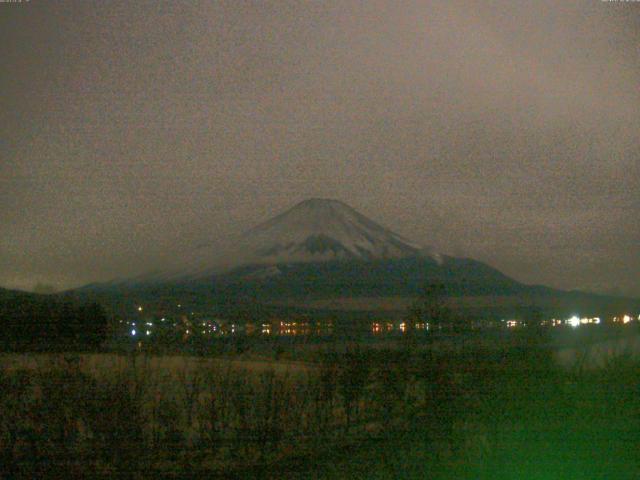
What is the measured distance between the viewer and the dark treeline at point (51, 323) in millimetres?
21500

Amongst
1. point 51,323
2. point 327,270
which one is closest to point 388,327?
point 51,323

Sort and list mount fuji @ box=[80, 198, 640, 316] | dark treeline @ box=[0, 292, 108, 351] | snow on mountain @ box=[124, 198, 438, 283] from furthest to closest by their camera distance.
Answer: snow on mountain @ box=[124, 198, 438, 283]
mount fuji @ box=[80, 198, 640, 316]
dark treeline @ box=[0, 292, 108, 351]

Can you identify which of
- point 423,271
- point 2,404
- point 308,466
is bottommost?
point 308,466

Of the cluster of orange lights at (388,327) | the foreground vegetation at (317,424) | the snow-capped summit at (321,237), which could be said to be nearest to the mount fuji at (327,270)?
the snow-capped summit at (321,237)

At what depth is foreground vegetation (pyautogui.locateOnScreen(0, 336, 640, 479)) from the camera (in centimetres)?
802

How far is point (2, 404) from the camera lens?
8.82 metres

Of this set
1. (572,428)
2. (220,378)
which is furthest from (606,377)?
(220,378)

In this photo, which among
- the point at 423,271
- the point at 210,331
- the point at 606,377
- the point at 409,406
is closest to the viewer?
the point at 606,377

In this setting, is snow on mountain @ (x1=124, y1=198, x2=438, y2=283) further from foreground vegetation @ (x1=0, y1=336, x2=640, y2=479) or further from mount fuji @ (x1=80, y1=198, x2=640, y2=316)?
foreground vegetation @ (x1=0, y1=336, x2=640, y2=479)

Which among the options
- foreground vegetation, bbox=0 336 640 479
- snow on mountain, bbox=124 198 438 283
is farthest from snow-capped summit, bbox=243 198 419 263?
foreground vegetation, bbox=0 336 640 479

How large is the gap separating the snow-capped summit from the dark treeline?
26784 millimetres

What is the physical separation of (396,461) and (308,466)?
118cm

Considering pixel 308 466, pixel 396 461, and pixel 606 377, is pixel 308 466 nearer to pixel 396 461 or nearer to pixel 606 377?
pixel 396 461

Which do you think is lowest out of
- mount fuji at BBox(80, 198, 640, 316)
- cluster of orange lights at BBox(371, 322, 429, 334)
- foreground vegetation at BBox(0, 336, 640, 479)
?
foreground vegetation at BBox(0, 336, 640, 479)
